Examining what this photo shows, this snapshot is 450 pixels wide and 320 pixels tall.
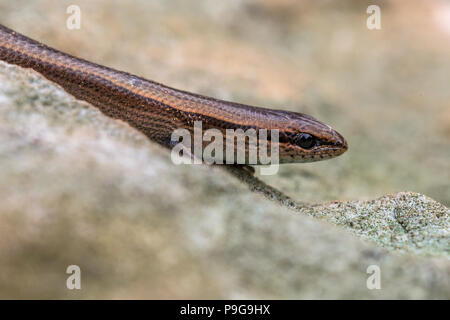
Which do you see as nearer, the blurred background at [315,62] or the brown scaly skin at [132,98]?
the brown scaly skin at [132,98]

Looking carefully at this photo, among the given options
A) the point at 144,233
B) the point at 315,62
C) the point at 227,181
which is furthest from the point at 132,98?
the point at 315,62

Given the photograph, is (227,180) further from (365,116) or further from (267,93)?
(365,116)

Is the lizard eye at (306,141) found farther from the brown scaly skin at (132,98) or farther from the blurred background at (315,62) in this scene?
the blurred background at (315,62)

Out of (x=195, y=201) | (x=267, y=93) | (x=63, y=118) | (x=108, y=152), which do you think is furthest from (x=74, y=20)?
(x=195, y=201)

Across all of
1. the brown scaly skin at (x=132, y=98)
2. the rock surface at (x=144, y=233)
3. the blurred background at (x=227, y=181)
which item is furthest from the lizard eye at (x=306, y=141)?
the rock surface at (x=144, y=233)

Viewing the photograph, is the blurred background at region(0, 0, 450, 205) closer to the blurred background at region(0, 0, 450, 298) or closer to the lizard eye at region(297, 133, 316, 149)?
the blurred background at region(0, 0, 450, 298)
